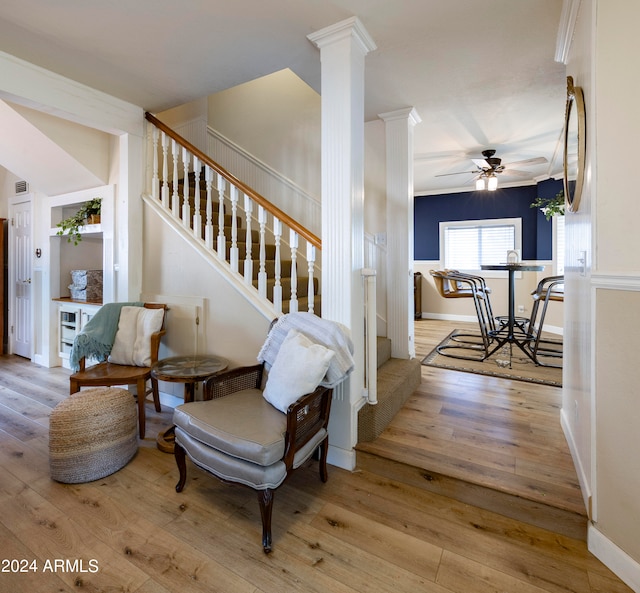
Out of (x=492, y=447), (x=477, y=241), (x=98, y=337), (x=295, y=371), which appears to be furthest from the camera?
(x=477, y=241)

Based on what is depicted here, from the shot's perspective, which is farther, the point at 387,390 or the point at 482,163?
the point at 482,163

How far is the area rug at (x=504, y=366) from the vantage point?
316 centimetres

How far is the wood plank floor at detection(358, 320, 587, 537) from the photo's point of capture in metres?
1.63

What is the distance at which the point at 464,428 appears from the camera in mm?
2258

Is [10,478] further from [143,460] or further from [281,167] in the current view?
[281,167]

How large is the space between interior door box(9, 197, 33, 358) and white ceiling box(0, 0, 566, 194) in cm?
257

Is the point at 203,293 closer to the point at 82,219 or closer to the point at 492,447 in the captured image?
the point at 82,219

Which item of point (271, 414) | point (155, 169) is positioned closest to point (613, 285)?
point (271, 414)

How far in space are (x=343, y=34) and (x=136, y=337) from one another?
98.3 inches

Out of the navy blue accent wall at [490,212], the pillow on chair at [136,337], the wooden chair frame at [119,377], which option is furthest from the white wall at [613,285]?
the navy blue accent wall at [490,212]

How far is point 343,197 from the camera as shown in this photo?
1.96 meters

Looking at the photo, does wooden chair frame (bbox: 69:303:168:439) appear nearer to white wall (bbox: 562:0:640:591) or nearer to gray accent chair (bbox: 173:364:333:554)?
gray accent chair (bbox: 173:364:333:554)

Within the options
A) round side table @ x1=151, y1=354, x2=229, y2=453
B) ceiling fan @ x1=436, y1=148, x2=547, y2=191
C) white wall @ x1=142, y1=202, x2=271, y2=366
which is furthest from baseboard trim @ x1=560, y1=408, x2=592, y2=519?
ceiling fan @ x1=436, y1=148, x2=547, y2=191

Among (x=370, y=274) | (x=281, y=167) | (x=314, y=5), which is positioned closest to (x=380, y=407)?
(x=370, y=274)
